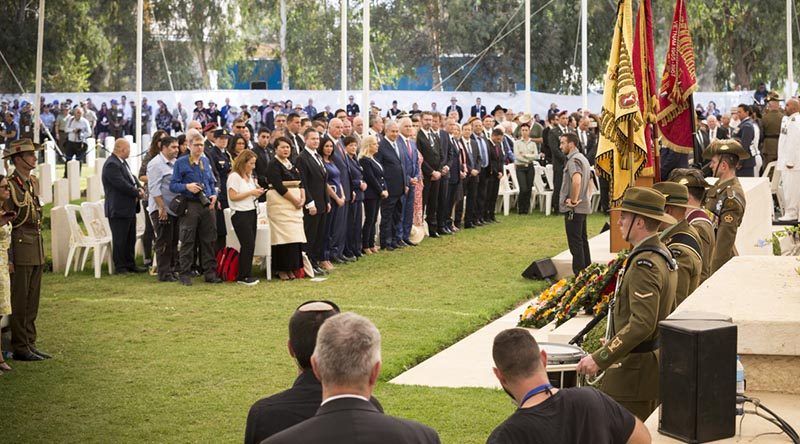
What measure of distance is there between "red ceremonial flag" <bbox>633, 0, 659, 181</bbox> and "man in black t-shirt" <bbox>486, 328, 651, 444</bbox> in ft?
31.9

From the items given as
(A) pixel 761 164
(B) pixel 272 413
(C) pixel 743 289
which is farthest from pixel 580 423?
(A) pixel 761 164

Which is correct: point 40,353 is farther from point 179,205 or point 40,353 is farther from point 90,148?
point 90,148

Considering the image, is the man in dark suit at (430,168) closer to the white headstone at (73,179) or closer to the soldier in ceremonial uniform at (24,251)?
the white headstone at (73,179)

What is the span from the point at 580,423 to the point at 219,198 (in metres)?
12.5

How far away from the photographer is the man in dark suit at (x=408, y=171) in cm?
1998

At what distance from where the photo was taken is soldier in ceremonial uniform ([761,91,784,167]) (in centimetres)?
2456

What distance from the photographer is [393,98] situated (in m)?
39.6

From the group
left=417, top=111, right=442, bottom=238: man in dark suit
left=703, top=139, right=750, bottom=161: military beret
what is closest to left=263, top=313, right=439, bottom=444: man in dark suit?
left=703, top=139, right=750, bottom=161: military beret

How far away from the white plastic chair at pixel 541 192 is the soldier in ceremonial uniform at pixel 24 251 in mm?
15488

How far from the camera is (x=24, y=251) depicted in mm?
11156

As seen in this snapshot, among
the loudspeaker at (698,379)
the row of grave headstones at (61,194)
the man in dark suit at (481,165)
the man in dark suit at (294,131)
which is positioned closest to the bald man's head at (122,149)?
the row of grave headstones at (61,194)

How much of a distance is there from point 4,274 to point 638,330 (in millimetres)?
5948

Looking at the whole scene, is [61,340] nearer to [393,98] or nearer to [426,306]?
[426,306]

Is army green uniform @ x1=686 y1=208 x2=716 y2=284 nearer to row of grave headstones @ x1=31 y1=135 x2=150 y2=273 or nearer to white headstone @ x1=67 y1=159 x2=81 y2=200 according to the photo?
row of grave headstones @ x1=31 y1=135 x2=150 y2=273
